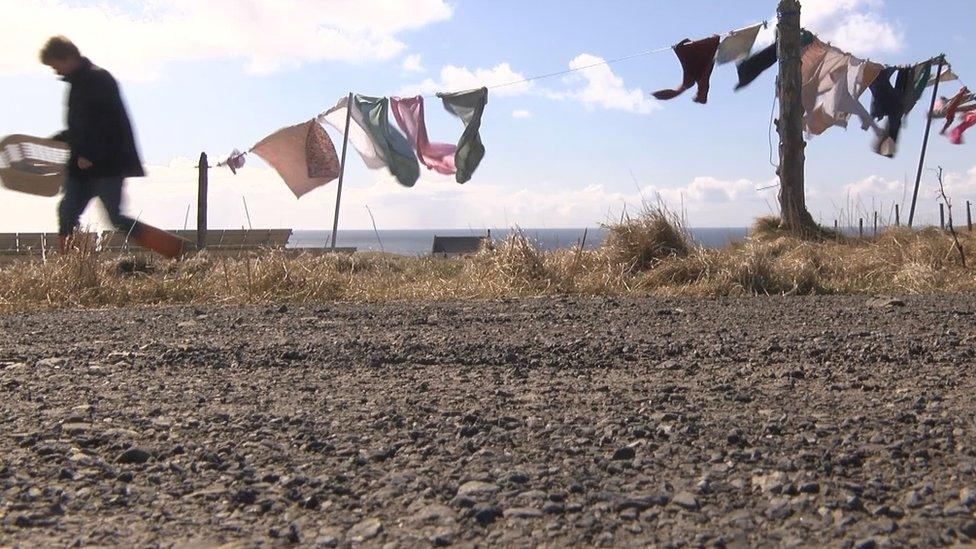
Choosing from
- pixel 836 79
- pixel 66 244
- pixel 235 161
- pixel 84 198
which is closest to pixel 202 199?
pixel 235 161

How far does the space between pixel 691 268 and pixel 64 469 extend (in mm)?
5271

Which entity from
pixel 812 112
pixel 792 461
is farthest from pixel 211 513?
pixel 812 112

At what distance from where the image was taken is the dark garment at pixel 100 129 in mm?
7188

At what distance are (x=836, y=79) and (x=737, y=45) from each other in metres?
2.23

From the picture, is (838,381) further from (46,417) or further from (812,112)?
(812,112)

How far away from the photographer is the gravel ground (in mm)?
1689

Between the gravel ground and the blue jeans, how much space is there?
11.8 feet

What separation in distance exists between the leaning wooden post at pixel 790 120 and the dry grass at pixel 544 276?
2639 millimetres

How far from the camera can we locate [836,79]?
1283 centimetres

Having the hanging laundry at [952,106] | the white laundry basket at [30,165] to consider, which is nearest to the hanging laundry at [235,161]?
the white laundry basket at [30,165]

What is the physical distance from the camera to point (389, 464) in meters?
2.04

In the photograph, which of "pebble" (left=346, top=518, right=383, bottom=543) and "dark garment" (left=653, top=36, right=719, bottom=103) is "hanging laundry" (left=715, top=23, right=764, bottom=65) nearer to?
"dark garment" (left=653, top=36, right=719, bottom=103)

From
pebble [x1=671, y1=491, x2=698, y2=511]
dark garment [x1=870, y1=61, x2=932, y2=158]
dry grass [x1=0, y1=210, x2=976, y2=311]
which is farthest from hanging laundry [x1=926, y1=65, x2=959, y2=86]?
pebble [x1=671, y1=491, x2=698, y2=511]

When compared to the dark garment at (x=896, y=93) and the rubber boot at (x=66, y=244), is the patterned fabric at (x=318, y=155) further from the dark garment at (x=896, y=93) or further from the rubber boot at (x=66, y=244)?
the dark garment at (x=896, y=93)
